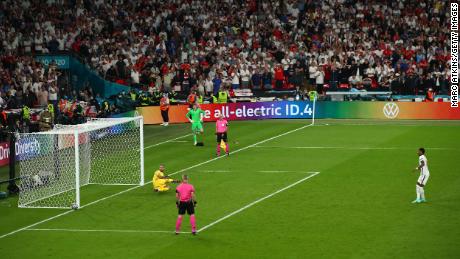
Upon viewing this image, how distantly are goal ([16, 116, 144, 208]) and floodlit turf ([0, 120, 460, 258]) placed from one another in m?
0.74

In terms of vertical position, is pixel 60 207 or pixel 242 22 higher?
pixel 242 22

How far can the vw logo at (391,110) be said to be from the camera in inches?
2249

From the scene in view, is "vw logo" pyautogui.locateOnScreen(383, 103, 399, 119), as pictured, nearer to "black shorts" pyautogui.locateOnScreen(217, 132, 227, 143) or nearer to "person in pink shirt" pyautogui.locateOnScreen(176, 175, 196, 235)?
"black shorts" pyautogui.locateOnScreen(217, 132, 227, 143)

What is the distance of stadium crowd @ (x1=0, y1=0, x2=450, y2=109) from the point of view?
60.2 meters

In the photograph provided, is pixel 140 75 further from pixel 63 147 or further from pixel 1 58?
pixel 63 147

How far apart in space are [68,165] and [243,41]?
28726mm

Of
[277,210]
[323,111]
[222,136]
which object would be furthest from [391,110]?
[277,210]

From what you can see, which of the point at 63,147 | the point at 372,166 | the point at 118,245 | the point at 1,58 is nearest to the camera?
the point at 118,245

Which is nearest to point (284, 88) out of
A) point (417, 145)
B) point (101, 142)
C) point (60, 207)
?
point (417, 145)

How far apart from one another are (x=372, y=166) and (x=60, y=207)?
13915mm

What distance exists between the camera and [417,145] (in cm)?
4709

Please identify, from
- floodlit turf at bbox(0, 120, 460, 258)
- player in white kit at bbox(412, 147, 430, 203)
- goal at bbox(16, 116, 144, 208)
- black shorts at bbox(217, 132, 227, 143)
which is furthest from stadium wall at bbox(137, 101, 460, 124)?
player in white kit at bbox(412, 147, 430, 203)

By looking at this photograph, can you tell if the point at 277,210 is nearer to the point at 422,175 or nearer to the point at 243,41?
the point at 422,175

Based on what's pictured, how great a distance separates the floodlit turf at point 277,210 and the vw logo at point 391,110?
28.2ft
